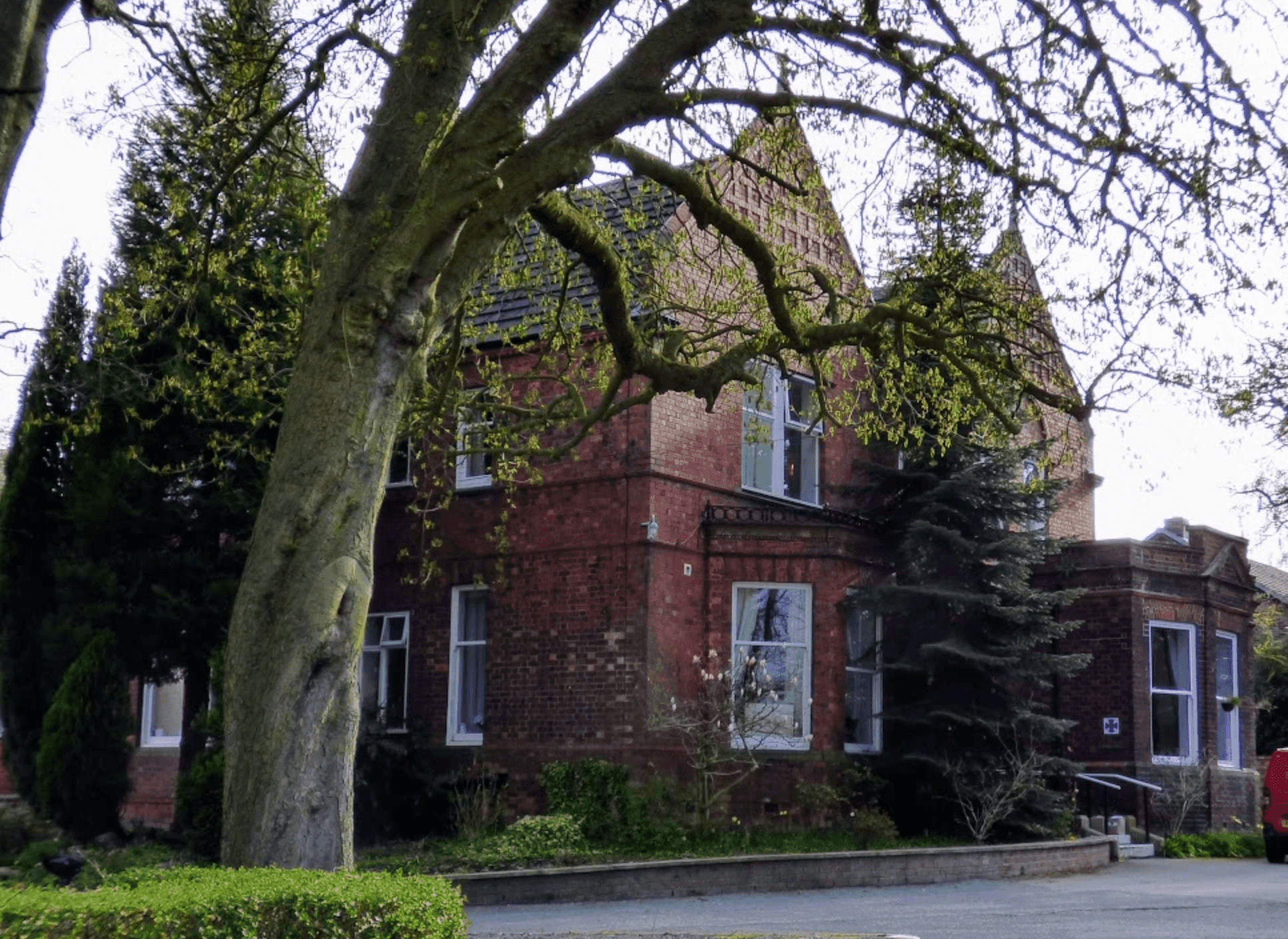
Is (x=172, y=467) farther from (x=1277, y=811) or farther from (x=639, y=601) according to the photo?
(x=1277, y=811)

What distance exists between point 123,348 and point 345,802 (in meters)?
11.6

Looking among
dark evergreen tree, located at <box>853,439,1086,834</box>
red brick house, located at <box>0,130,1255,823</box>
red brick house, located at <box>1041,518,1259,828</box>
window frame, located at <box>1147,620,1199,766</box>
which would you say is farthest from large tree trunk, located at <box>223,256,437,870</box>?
window frame, located at <box>1147,620,1199,766</box>

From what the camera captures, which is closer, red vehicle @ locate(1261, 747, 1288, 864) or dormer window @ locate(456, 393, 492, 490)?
dormer window @ locate(456, 393, 492, 490)

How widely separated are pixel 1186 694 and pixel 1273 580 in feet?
81.0

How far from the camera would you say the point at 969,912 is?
14.1 m

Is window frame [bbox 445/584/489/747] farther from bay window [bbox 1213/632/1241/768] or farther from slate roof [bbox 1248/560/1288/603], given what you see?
slate roof [bbox 1248/560/1288/603]

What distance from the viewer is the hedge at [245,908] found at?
635 centimetres

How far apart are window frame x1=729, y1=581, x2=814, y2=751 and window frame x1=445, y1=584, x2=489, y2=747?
3505mm

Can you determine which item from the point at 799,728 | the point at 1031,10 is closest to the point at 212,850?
the point at 799,728

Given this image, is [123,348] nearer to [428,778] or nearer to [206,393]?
[206,393]

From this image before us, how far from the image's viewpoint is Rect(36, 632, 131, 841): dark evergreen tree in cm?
1878

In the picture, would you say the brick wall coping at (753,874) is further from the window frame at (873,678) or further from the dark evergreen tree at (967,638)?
the window frame at (873,678)

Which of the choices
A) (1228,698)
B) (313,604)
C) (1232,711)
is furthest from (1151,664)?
(313,604)

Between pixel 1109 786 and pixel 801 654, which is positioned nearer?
pixel 801 654
